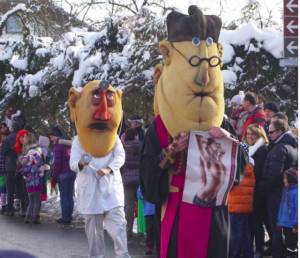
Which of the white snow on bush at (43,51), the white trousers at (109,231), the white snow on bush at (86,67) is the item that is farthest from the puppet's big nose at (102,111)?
the white snow on bush at (43,51)

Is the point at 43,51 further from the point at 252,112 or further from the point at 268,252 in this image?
the point at 268,252

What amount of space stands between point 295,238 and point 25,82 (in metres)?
8.97

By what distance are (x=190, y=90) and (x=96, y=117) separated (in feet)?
7.05

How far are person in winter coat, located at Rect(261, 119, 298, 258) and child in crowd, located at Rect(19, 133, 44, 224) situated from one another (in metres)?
4.66

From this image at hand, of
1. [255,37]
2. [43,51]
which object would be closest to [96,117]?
[255,37]

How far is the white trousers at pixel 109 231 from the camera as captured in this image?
775cm

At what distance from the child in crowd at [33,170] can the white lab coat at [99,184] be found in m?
3.50

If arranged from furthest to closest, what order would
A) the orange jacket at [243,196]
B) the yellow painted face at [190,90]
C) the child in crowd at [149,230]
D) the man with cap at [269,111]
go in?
1. the child in crowd at [149,230]
2. the man with cap at [269,111]
3. the orange jacket at [243,196]
4. the yellow painted face at [190,90]

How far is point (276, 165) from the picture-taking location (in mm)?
7668

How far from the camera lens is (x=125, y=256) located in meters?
7.77

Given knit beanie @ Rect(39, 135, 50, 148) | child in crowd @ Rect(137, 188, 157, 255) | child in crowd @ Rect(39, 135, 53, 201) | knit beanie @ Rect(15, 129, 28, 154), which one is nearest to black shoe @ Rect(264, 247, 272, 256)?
child in crowd @ Rect(137, 188, 157, 255)

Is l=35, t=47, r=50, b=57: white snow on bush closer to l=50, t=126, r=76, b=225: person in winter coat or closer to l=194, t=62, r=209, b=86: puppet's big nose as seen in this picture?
l=50, t=126, r=76, b=225: person in winter coat

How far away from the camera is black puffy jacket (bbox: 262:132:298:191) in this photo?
25.1 feet

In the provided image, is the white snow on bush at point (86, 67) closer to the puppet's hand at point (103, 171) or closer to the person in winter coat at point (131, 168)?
the person in winter coat at point (131, 168)
